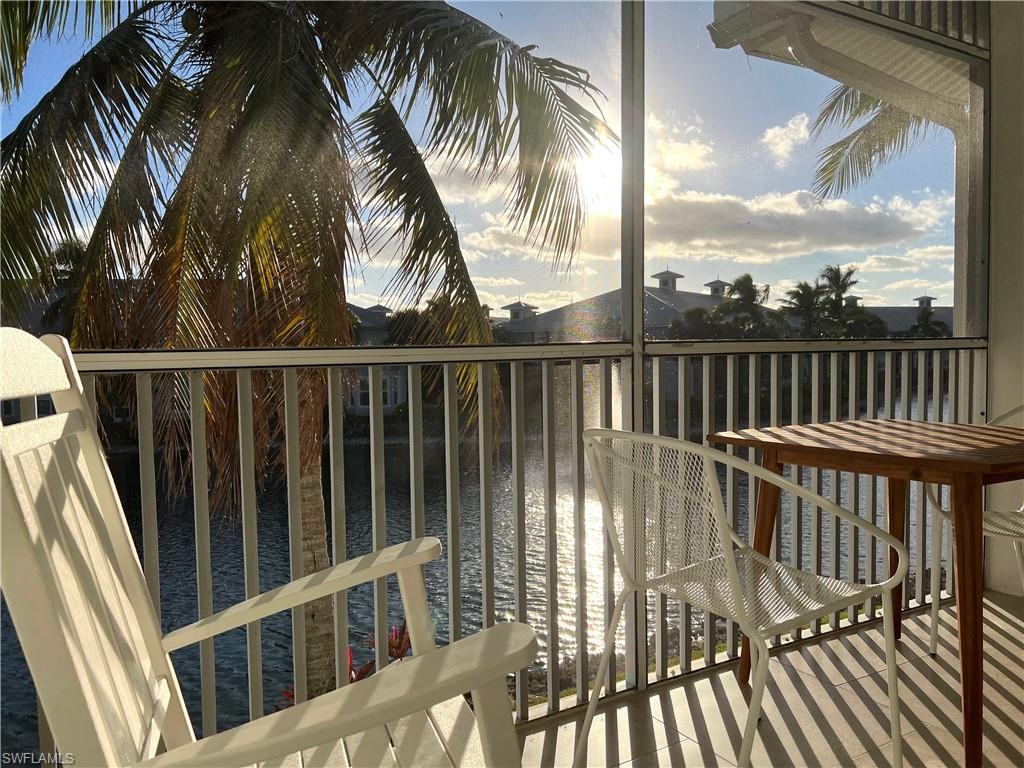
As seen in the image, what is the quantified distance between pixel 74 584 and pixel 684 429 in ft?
6.82

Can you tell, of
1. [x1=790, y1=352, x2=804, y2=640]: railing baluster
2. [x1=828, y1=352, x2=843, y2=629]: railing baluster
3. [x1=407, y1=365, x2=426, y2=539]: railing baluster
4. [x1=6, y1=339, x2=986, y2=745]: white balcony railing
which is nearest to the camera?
[x1=6, y1=339, x2=986, y2=745]: white balcony railing

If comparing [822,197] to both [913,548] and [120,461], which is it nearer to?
[913,548]

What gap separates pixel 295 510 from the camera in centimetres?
201

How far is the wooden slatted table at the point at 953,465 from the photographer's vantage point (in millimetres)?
1795

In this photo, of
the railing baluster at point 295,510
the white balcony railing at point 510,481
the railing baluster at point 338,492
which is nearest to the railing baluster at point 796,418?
the white balcony railing at point 510,481

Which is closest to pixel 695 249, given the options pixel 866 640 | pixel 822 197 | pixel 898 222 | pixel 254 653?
pixel 822 197

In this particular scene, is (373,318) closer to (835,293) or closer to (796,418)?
(796,418)

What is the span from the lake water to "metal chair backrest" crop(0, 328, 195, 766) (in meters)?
1.18

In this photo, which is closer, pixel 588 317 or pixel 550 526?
pixel 550 526

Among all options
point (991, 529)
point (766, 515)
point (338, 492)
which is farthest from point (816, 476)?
point (338, 492)

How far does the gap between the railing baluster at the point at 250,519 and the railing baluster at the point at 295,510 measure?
3.5 inches

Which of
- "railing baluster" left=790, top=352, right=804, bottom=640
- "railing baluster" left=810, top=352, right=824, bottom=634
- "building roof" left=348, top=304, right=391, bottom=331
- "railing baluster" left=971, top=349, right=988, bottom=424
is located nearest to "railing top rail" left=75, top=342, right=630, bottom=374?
"building roof" left=348, top=304, right=391, bottom=331

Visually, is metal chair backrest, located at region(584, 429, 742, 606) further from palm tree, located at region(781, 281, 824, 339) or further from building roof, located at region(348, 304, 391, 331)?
palm tree, located at region(781, 281, 824, 339)

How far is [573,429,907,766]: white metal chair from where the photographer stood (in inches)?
63.0
